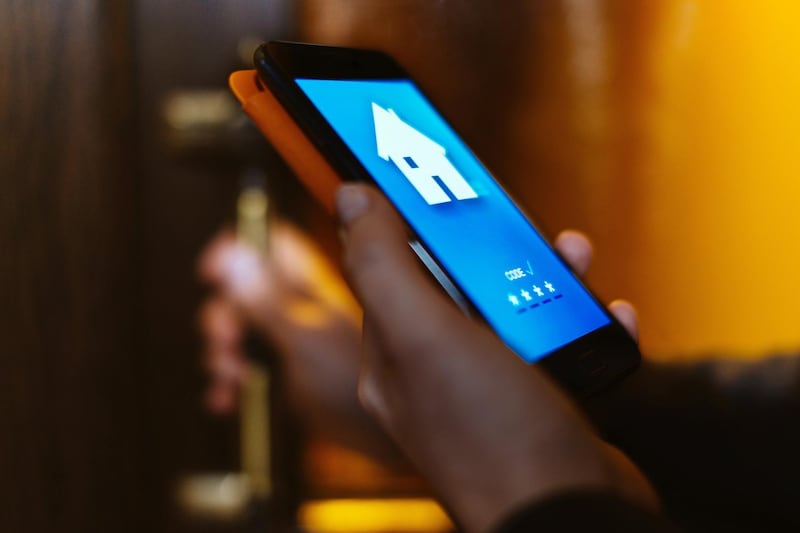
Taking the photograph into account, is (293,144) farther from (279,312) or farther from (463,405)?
(279,312)

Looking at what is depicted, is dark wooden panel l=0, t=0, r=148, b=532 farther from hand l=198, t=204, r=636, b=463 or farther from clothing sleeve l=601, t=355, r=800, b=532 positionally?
clothing sleeve l=601, t=355, r=800, b=532

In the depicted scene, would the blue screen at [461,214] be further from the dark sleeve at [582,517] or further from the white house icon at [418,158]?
the dark sleeve at [582,517]

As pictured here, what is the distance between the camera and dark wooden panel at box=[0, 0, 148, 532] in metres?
0.56

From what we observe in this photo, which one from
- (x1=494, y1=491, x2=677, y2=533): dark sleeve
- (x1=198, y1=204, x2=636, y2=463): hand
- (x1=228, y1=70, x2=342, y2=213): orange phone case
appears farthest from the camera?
(x1=198, y1=204, x2=636, y2=463): hand

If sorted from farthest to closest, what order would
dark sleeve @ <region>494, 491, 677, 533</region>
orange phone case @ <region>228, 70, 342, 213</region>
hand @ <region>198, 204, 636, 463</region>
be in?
hand @ <region>198, 204, 636, 463</region> → orange phone case @ <region>228, 70, 342, 213</region> → dark sleeve @ <region>494, 491, 677, 533</region>

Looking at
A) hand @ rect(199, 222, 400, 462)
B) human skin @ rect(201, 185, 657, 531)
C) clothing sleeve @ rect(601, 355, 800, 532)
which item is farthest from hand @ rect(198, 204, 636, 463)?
human skin @ rect(201, 185, 657, 531)

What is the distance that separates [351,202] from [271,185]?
0.38m

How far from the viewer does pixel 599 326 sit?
1.43ft

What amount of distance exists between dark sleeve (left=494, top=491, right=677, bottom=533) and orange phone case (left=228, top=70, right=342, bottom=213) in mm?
153

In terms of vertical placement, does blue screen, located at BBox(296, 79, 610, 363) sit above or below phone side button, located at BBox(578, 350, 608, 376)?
above

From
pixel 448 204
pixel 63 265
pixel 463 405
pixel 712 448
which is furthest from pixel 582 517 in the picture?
pixel 63 265

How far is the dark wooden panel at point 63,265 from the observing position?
56cm

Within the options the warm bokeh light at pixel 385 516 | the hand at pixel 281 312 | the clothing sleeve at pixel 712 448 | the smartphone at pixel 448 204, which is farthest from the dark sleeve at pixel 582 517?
the warm bokeh light at pixel 385 516

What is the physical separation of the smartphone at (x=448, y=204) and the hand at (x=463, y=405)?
6 centimetres
